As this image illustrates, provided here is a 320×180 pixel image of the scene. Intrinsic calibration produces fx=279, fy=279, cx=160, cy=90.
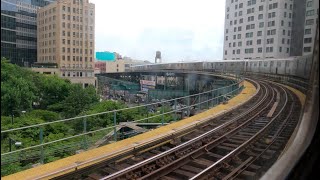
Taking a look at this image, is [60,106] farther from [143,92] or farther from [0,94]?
[0,94]

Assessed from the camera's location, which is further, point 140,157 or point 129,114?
point 129,114

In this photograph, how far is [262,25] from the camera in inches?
456

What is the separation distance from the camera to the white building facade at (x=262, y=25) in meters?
4.66

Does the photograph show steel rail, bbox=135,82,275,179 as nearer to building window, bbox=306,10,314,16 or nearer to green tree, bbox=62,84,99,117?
building window, bbox=306,10,314,16

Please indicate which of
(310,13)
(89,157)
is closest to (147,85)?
(89,157)

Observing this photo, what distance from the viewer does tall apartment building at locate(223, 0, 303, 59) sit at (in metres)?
4.60

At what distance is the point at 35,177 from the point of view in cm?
404

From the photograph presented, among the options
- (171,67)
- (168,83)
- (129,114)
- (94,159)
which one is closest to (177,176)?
(94,159)

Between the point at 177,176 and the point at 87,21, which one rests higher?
the point at 87,21

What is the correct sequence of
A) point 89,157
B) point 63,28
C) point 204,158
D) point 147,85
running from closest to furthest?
point 89,157
point 204,158
point 63,28
point 147,85

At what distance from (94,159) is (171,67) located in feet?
164

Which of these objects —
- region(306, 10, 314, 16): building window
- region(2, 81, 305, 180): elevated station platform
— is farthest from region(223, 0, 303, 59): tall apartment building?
region(2, 81, 305, 180): elevated station platform

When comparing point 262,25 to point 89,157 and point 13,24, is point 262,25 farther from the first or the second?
point 13,24

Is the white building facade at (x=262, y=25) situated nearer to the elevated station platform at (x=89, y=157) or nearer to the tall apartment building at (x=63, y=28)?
the elevated station platform at (x=89, y=157)
